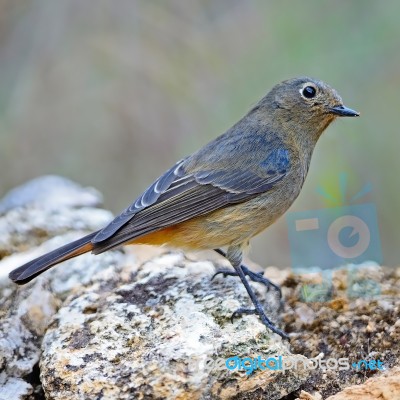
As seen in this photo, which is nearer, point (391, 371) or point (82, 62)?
point (391, 371)

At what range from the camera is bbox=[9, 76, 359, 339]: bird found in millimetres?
4555

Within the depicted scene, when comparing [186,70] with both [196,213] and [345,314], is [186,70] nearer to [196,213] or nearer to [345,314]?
[196,213]

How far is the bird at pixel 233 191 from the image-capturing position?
4.55 m

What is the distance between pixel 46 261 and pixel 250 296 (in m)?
1.23

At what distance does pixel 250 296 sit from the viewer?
4.32 meters

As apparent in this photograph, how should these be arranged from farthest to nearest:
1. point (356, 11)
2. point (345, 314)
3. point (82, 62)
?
point (82, 62), point (356, 11), point (345, 314)

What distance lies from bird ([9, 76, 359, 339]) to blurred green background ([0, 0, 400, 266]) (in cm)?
154

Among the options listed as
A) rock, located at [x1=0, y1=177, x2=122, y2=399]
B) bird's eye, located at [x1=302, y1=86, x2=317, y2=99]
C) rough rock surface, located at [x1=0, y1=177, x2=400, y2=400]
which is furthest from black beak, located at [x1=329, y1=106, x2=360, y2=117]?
rock, located at [x1=0, y1=177, x2=122, y2=399]

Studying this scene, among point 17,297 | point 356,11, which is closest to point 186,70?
point 356,11

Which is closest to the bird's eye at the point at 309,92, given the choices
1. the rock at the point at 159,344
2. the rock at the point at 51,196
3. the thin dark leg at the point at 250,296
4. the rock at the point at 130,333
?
the thin dark leg at the point at 250,296

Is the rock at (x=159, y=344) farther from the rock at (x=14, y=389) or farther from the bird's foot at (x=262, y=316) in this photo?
the rock at (x=14, y=389)

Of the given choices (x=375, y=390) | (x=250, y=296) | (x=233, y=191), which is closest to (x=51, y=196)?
(x=233, y=191)

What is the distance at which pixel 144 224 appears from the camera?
15.0 feet

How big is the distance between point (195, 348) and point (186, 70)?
437 centimetres
